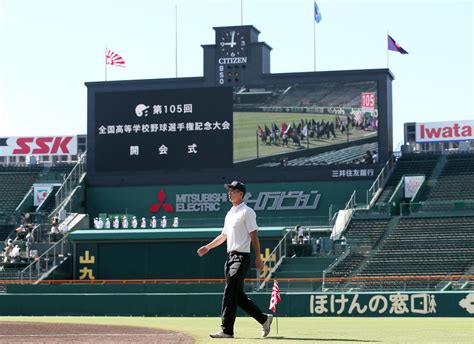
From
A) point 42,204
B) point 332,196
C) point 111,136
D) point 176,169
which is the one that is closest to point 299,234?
point 332,196

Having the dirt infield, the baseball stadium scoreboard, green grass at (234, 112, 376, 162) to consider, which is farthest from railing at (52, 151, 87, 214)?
the dirt infield

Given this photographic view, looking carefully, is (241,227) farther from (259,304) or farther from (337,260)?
(337,260)

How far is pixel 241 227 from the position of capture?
43.9ft

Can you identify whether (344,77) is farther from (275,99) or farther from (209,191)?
(209,191)

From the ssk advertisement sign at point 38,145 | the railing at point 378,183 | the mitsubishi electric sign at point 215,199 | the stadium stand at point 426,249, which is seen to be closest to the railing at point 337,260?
the stadium stand at point 426,249

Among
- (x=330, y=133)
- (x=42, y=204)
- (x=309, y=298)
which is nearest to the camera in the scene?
(x=309, y=298)

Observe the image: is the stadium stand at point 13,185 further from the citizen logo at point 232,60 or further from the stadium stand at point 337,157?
the stadium stand at point 337,157

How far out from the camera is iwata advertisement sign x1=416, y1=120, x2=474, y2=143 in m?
53.2

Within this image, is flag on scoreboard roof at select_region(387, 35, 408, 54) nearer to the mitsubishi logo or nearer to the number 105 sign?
the number 105 sign

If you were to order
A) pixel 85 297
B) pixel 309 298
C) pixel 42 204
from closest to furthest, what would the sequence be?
1. pixel 309 298
2. pixel 85 297
3. pixel 42 204

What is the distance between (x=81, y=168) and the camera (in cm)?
5247

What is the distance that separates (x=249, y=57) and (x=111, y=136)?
764cm

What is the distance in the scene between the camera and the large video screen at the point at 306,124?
47.3 metres

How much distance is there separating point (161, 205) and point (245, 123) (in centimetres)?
594
